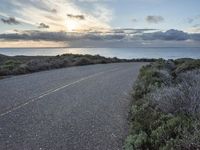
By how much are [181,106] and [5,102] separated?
23.0 ft

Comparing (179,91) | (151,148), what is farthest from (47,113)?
(151,148)

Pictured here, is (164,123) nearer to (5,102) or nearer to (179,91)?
(179,91)

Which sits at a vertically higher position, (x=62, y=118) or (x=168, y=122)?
(x=168, y=122)

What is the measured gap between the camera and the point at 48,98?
1405cm

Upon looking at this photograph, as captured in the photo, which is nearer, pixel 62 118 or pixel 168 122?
pixel 168 122

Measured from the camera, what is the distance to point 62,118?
10484 mm

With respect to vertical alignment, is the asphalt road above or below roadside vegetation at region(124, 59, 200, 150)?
below

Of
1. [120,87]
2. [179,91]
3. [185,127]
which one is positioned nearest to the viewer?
[185,127]

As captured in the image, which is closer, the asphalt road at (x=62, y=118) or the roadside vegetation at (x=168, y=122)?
the roadside vegetation at (x=168, y=122)

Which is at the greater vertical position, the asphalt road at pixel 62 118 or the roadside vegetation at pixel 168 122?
the roadside vegetation at pixel 168 122

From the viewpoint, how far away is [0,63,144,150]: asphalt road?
8.05 meters

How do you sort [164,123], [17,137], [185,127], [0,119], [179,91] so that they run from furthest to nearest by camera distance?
[0,119] → [179,91] → [17,137] → [164,123] → [185,127]

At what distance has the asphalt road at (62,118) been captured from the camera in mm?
8055

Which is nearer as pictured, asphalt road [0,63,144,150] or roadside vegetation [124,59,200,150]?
roadside vegetation [124,59,200,150]
